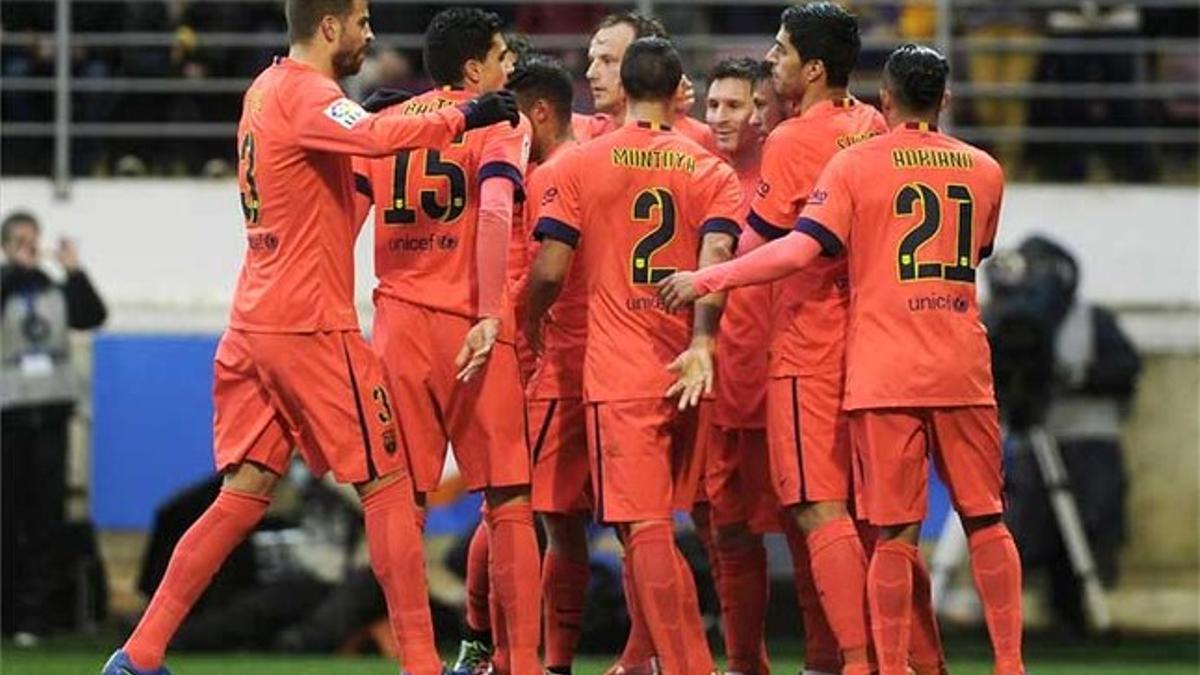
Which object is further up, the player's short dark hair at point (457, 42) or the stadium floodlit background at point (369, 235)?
the player's short dark hair at point (457, 42)

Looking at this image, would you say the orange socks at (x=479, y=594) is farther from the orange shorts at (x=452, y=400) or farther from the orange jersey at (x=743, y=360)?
the orange jersey at (x=743, y=360)

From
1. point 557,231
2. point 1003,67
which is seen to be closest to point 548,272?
point 557,231

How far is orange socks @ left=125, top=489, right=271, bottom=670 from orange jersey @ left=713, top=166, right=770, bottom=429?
190 centimetres

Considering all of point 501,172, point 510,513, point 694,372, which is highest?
point 501,172

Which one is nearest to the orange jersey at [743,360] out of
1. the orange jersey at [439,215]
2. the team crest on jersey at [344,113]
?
the orange jersey at [439,215]

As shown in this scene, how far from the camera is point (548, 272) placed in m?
11.3

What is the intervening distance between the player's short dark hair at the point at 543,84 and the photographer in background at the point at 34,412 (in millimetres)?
6889

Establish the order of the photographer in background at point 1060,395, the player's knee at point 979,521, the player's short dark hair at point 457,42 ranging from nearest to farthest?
1. the player's knee at point 979,521
2. the player's short dark hair at point 457,42
3. the photographer in background at point 1060,395

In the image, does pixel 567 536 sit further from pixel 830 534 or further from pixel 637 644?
pixel 830 534

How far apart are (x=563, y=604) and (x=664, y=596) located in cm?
86

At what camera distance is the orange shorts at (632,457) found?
11.2 m

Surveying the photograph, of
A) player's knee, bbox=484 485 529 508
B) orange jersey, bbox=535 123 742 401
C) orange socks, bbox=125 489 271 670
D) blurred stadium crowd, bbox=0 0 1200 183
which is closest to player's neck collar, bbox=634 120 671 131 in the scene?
orange jersey, bbox=535 123 742 401

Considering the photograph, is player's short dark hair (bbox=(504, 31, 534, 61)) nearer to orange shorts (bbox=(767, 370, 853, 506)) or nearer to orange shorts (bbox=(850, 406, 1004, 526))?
orange shorts (bbox=(767, 370, 853, 506))

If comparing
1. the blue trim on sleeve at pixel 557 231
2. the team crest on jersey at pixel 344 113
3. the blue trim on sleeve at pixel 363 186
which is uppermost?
the team crest on jersey at pixel 344 113
